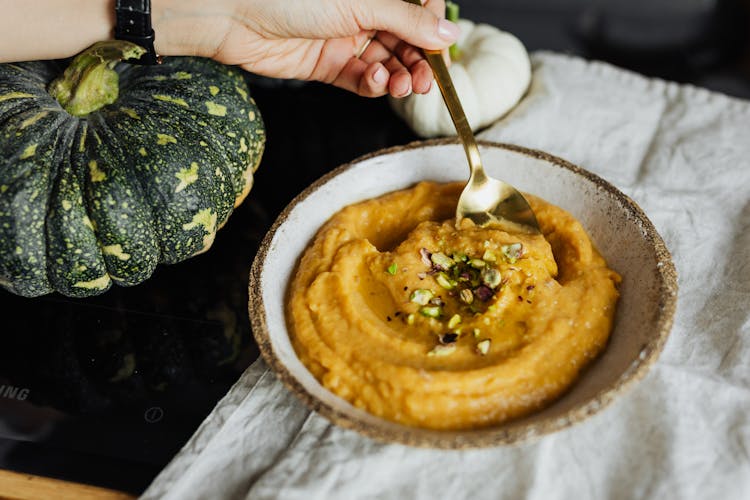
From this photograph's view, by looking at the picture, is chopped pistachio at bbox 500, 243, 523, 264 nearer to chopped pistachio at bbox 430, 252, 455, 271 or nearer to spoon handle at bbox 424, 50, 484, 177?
chopped pistachio at bbox 430, 252, 455, 271

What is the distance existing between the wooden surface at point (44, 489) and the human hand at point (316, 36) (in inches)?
55.8

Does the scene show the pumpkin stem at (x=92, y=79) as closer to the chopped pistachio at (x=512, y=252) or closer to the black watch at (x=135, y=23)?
the black watch at (x=135, y=23)

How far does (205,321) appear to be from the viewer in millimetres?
2281

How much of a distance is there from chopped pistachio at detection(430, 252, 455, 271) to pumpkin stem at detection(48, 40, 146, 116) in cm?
111

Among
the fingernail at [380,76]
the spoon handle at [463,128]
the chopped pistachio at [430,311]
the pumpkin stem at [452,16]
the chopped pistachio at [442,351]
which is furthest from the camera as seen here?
the pumpkin stem at [452,16]

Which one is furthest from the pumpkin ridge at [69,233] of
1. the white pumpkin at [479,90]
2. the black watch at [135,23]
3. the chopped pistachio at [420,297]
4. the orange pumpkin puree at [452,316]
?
the white pumpkin at [479,90]

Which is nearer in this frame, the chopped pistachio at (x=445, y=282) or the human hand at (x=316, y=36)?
the chopped pistachio at (x=445, y=282)

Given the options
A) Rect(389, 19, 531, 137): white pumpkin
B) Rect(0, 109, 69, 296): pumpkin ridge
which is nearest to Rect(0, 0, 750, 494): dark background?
Rect(389, 19, 531, 137): white pumpkin

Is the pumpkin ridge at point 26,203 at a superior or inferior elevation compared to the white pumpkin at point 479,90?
superior

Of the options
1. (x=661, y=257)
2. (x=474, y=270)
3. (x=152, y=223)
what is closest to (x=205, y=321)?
(x=152, y=223)

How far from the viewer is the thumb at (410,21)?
2.30 m

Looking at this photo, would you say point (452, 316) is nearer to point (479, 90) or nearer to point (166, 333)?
point (166, 333)

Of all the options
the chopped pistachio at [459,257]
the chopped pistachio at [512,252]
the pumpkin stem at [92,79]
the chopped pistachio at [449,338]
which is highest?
the pumpkin stem at [92,79]

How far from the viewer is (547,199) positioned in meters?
2.36
